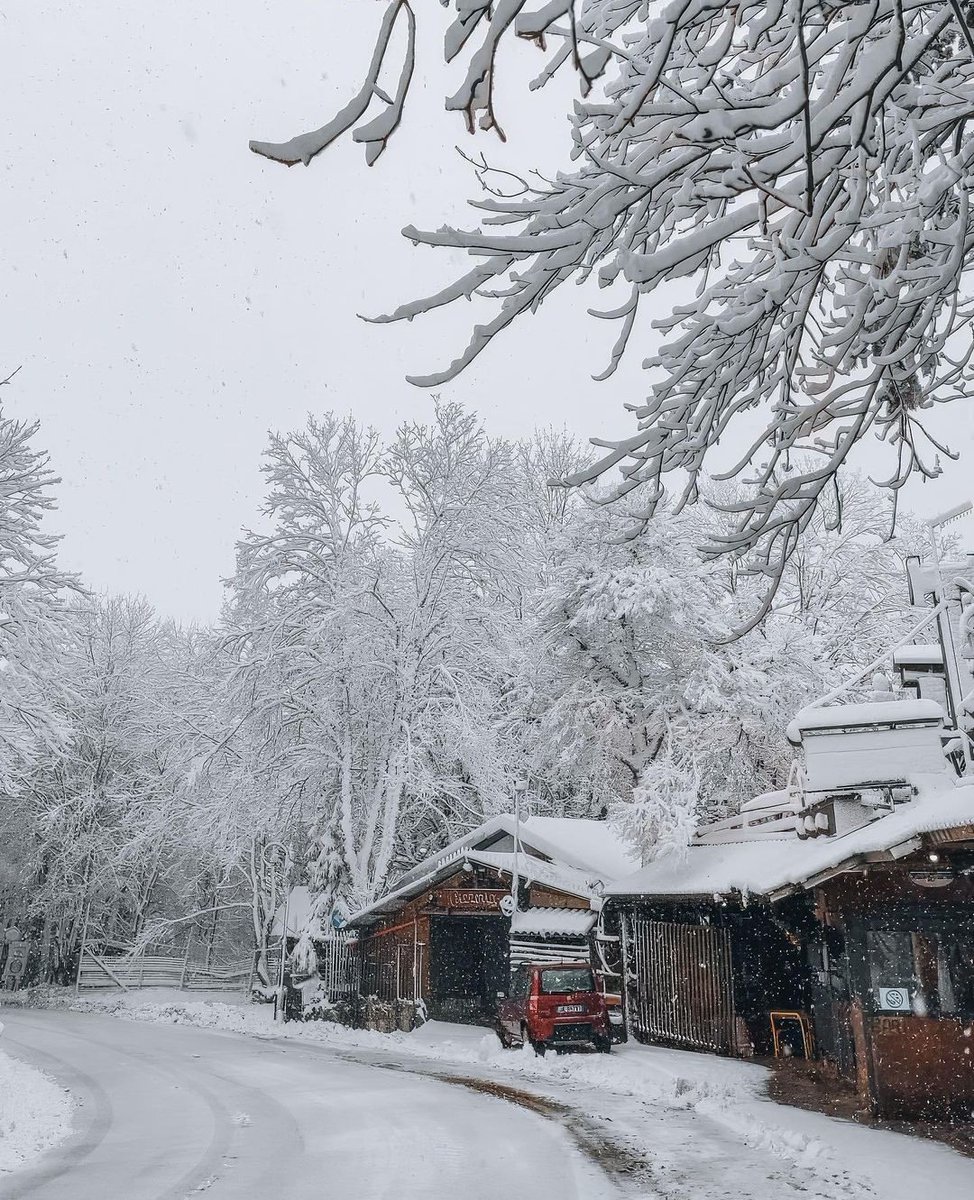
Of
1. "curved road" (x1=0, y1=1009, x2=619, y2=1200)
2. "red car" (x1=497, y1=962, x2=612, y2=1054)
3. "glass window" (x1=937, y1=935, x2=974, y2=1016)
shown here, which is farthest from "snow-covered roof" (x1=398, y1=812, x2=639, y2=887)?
"glass window" (x1=937, y1=935, x2=974, y2=1016)

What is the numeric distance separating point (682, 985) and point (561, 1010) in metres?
2.55

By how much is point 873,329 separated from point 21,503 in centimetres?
2221

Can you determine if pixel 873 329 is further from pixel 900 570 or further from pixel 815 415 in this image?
pixel 900 570

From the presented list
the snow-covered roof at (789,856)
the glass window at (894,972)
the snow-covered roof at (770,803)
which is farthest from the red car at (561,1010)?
the glass window at (894,972)

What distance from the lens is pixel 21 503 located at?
22.3 m

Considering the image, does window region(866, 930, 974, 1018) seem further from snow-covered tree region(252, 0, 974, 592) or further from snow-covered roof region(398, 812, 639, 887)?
snow-covered roof region(398, 812, 639, 887)

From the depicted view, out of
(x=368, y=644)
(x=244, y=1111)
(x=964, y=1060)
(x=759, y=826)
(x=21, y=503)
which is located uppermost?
(x=21, y=503)

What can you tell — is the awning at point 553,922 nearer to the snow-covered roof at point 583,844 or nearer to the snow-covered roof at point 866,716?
the snow-covered roof at point 583,844

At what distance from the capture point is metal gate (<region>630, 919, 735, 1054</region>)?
54.9 ft

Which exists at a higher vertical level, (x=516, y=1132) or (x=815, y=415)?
(x=815, y=415)

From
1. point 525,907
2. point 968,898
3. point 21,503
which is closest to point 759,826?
point 525,907

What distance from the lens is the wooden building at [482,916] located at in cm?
2131

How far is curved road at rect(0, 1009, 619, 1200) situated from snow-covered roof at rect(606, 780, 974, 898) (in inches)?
167

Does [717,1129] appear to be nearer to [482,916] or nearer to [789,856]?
[789,856]
